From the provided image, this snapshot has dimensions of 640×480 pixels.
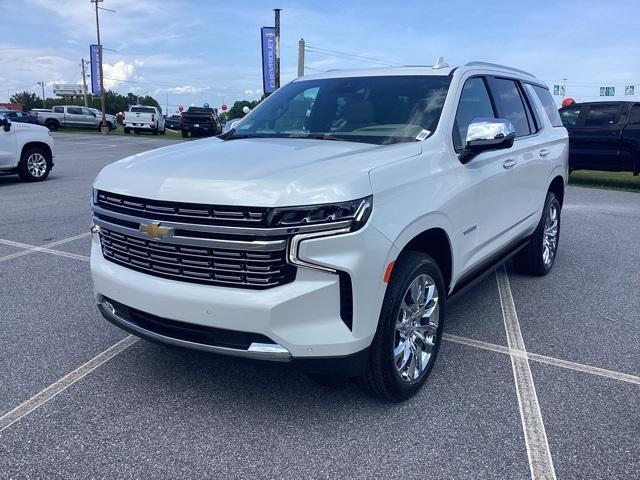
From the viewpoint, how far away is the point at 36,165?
1257cm

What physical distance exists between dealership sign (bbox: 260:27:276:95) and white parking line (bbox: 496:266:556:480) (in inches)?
1254

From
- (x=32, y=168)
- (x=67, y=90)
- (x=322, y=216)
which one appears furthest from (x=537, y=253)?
(x=67, y=90)

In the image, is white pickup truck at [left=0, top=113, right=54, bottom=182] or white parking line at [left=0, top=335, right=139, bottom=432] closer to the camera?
white parking line at [left=0, top=335, right=139, bottom=432]

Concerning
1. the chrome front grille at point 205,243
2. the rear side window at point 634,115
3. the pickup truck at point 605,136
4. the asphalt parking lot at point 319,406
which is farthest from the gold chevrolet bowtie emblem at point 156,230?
the rear side window at point 634,115

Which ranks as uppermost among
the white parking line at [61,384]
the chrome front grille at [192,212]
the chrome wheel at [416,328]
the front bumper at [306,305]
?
Answer: the chrome front grille at [192,212]

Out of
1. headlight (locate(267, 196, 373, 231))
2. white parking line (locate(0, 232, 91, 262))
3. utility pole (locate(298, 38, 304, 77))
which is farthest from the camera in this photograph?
utility pole (locate(298, 38, 304, 77))

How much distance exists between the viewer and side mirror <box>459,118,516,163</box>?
3.63 meters

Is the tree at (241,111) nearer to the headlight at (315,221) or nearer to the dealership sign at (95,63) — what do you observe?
the headlight at (315,221)

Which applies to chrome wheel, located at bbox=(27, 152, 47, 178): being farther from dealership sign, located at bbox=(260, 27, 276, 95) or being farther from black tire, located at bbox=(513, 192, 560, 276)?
dealership sign, located at bbox=(260, 27, 276, 95)

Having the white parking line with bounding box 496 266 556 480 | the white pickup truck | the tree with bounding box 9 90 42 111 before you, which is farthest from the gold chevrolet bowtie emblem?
the tree with bounding box 9 90 42 111

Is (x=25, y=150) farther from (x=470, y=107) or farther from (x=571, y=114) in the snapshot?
(x=571, y=114)

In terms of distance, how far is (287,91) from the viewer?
4.90 m

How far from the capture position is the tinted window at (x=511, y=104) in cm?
479

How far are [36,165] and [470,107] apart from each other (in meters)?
11.1
